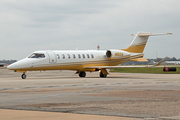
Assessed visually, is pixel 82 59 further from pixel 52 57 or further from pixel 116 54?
pixel 116 54

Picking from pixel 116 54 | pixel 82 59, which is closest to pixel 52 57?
pixel 82 59

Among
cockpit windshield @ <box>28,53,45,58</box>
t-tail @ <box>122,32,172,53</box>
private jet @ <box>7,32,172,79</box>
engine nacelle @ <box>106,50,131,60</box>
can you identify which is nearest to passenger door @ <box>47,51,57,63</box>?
private jet @ <box>7,32,172,79</box>

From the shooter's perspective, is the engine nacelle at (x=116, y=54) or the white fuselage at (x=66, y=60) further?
the engine nacelle at (x=116, y=54)

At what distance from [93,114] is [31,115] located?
1.90 m

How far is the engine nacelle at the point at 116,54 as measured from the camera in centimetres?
4228

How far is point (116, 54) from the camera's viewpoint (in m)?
42.8

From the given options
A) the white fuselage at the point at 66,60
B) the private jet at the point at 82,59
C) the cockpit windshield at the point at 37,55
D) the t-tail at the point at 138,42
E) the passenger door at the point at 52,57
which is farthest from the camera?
the t-tail at the point at 138,42

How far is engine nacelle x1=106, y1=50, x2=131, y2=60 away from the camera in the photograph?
1665 inches

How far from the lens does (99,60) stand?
41781 millimetres

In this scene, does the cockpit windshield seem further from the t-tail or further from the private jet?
the t-tail

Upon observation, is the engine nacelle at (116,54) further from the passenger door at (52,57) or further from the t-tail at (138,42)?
the passenger door at (52,57)

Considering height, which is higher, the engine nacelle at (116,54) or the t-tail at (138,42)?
the t-tail at (138,42)

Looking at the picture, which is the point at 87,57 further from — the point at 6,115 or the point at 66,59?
the point at 6,115

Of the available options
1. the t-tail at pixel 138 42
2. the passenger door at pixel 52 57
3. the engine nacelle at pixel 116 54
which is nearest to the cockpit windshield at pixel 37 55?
the passenger door at pixel 52 57
